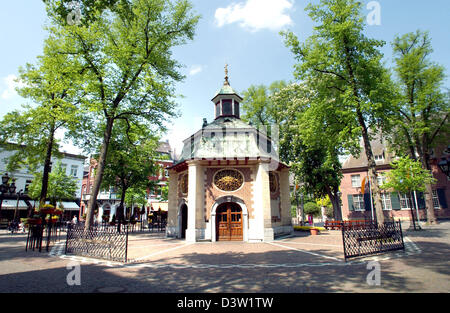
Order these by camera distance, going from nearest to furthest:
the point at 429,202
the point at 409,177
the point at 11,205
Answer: the point at 409,177, the point at 429,202, the point at 11,205

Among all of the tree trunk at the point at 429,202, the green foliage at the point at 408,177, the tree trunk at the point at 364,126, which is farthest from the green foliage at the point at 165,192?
the tree trunk at the point at 429,202

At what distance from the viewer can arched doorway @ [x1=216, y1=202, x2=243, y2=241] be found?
56.2ft

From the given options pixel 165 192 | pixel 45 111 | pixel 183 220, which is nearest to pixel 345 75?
pixel 183 220

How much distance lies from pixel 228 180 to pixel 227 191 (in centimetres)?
84

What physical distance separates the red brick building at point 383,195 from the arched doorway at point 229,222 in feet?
72.1

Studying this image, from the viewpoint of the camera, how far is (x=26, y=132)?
1812 centimetres

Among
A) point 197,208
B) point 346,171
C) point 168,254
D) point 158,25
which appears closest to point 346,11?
point 158,25

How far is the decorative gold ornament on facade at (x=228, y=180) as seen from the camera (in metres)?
17.7

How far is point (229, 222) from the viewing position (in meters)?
17.4

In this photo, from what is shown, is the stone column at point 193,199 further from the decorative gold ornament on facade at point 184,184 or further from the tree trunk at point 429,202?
the tree trunk at point 429,202

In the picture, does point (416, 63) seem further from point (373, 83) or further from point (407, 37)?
point (373, 83)

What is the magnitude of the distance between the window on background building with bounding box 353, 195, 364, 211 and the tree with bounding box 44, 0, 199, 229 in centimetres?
3369

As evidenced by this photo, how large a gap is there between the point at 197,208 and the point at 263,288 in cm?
1124

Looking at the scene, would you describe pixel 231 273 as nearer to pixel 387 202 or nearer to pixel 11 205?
pixel 387 202
